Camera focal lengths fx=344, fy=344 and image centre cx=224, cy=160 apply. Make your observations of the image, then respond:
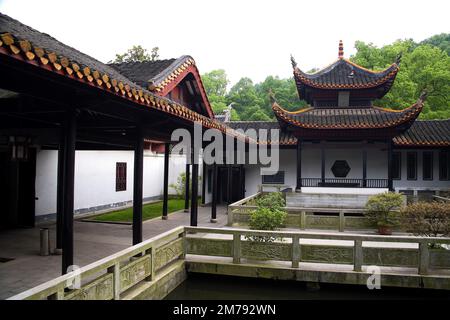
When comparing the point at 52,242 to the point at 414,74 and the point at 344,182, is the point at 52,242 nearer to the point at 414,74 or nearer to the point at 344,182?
the point at 344,182

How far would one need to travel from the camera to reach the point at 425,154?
1652 cm

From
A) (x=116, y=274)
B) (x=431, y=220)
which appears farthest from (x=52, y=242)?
(x=431, y=220)

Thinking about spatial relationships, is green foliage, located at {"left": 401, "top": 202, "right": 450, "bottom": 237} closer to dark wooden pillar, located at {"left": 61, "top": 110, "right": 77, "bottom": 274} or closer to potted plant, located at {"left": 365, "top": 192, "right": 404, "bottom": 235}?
potted plant, located at {"left": 365, "top": 192, "right": 404, "bottom": 235}

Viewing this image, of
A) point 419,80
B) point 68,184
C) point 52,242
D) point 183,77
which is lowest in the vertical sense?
point 52,242

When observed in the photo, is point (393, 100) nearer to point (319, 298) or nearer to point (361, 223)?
point (361, 223)

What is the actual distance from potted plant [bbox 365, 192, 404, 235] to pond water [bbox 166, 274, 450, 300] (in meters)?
4.26

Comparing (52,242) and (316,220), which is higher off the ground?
(316,220)

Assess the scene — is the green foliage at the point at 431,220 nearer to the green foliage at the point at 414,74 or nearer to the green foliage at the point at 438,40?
the green foliage at the point at 414,74

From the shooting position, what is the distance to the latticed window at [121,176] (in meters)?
16.7

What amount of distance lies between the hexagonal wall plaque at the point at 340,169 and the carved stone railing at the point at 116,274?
37.5 feet

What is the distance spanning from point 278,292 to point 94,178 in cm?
1094

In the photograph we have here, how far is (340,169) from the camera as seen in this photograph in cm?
1675

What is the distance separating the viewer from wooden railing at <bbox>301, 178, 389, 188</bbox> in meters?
15.3

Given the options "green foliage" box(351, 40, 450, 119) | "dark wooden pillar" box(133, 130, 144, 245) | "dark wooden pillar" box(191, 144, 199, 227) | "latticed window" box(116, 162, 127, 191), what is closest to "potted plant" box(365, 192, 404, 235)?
"dark wooden pillar" box(191, 144, 199, 227)
